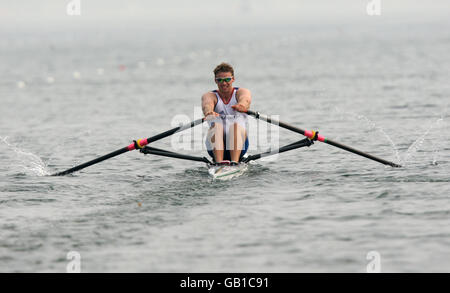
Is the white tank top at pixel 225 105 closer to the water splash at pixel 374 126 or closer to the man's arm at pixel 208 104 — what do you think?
the man's arm at pixel 208 104

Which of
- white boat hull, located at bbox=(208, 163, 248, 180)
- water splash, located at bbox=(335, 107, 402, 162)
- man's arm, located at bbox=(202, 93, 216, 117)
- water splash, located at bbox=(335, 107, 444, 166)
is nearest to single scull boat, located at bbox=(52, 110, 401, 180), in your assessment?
white boat hull, located at bbox=(208, 163, 248, 180)

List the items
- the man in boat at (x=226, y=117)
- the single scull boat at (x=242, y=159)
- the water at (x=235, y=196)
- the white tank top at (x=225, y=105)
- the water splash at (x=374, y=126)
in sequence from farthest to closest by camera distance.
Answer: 1. the water splash at (x=374, y=126)
2. the white tank top at (x=225, y=105)
3. the man in boat at (x=226, y=117)
4. the single scull boat at (x=242, y=159)
5. the water at (x=235, y=196)

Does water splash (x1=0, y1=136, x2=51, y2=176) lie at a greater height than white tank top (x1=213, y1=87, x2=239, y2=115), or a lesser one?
lesser

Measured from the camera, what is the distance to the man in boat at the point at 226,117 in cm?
1608

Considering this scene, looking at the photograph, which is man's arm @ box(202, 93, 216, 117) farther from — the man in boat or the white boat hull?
the white boat hull

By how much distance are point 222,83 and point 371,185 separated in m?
3.73

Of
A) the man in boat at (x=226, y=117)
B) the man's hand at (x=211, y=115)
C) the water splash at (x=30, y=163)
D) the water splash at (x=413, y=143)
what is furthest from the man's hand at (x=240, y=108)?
the water splash at (x=30, y=163)

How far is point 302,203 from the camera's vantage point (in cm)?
1362

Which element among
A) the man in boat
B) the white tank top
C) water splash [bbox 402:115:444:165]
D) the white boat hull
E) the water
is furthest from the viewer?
water splash [bbox 402:115:444:165]

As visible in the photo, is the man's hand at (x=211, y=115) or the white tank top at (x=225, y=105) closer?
the man's hand at (x=211, y=115)

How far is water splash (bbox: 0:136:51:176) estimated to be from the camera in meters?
17.4

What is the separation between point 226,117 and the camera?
16.6 meters

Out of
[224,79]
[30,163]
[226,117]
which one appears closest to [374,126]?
[226,117]
